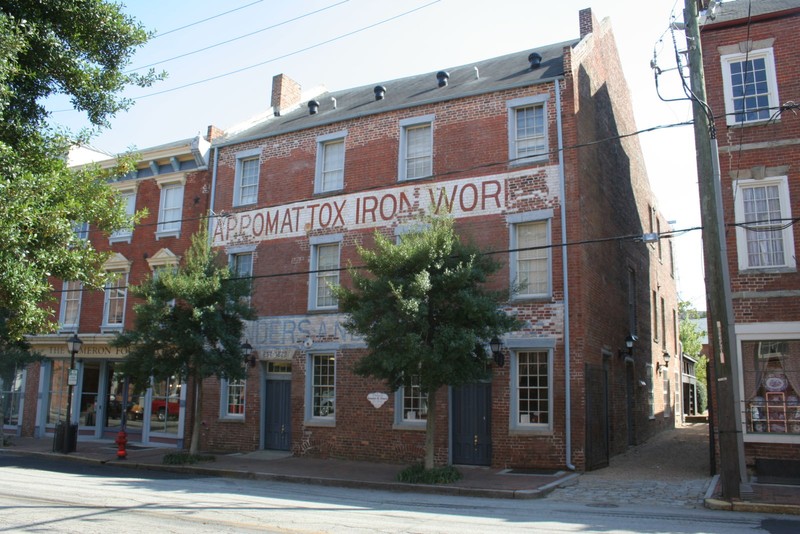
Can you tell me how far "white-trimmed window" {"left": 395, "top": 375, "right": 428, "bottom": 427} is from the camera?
696 inches

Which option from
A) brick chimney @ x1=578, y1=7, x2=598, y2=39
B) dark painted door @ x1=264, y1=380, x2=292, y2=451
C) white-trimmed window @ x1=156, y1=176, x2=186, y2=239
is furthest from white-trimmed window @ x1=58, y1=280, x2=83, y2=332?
brick chimney @ x1=578, y1=7, x2=598, y2=39

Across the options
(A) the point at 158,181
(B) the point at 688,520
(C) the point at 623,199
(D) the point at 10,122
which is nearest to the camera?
(D) the point at 10,122

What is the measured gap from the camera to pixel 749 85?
15586 millimetres

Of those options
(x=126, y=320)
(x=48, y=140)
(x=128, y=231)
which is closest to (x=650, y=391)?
(x=126, y=320)

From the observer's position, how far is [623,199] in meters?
21.7

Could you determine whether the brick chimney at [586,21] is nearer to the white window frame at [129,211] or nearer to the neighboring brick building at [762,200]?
the neighboring brick building at [762,200]

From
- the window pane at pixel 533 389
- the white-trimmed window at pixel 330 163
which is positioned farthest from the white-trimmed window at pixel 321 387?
the window pane at pixel 533 389

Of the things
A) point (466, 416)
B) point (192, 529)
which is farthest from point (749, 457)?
point (192, 529)

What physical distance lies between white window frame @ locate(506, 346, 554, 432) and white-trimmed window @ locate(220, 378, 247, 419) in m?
8.53

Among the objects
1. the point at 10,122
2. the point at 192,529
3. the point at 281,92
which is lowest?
the point at 192,529

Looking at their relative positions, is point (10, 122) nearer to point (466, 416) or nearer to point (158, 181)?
point (466, 416)

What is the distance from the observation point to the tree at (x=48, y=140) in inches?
298

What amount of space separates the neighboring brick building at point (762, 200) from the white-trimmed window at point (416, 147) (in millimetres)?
7114

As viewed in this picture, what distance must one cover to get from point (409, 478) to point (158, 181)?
14.9 meters
